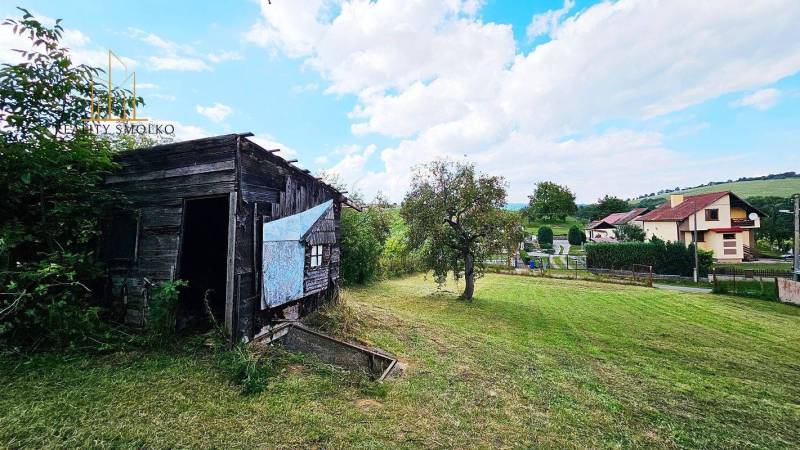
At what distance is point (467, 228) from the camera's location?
1405 cm

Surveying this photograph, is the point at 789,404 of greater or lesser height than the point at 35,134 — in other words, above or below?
below

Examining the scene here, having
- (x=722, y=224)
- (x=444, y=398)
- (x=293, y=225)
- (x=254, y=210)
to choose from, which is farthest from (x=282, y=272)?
(x=722, y=224)

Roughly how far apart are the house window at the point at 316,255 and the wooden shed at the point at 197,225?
691mm

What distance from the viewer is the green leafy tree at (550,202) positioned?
65.8 m

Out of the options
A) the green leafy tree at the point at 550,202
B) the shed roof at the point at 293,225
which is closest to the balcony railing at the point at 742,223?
the green leafy tree at the point at 550,202

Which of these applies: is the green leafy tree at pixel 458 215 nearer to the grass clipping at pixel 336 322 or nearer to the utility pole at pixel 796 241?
the grass clipping at pixel 336 322

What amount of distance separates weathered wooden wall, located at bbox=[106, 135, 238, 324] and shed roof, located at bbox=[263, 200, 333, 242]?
3.58ft

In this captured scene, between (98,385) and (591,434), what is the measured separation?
20.0ft

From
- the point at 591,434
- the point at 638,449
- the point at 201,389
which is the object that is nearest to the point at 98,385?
the point at 201,389

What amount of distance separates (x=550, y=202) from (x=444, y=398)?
69.0m

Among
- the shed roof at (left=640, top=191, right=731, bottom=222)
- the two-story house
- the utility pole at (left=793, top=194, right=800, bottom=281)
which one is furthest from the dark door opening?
the two-story house

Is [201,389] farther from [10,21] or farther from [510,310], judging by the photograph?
[510,310]

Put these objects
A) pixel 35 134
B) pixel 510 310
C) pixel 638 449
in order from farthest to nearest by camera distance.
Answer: pixel 510 310, pixel 35 134, pixel 638 449

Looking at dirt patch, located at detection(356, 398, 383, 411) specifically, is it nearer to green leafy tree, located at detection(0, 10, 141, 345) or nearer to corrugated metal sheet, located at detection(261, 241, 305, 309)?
corrugated metal sheet, located at detection(261, 241, 305, 309)
